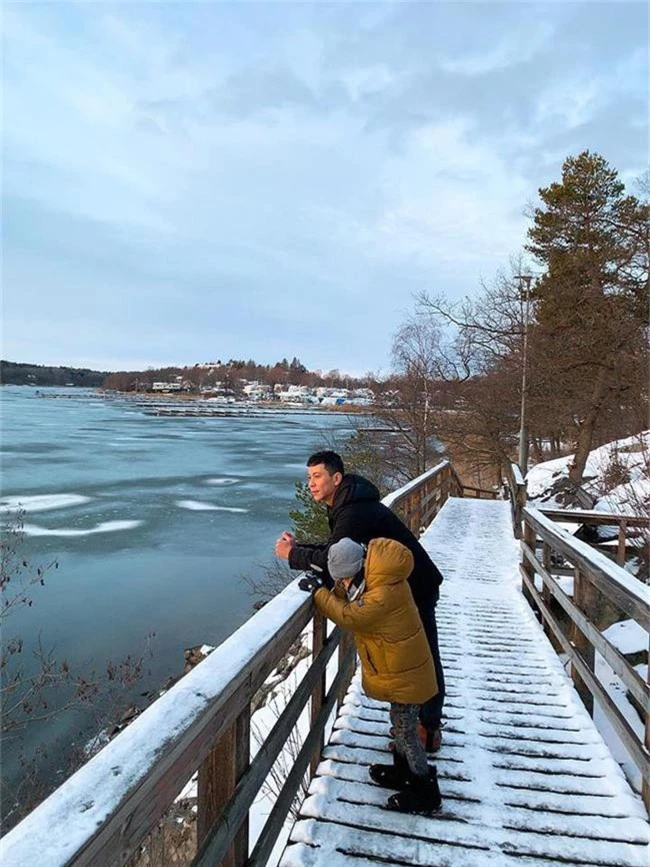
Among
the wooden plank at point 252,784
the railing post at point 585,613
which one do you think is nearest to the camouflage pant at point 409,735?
the wooden plank at point 252,784

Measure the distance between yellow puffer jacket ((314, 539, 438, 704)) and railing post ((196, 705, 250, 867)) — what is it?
1.95 ft

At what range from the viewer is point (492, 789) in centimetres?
258

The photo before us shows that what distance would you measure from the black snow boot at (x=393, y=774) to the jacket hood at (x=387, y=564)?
3.00ft

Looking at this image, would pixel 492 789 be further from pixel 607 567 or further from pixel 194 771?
pixel 194 771

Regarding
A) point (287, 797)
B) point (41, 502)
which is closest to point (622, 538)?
point (287, 797)

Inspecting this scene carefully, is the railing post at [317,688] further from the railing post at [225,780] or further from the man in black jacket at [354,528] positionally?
the railing post at [225,780]

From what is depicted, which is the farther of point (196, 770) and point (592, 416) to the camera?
point (592, 416)

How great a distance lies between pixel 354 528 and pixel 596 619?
2.13m

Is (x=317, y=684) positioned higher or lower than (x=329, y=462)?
lower

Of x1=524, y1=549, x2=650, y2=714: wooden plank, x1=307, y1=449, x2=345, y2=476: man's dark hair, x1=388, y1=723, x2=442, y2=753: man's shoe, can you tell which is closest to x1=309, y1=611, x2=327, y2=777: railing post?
x1=388, y1=723, x2=442, y2=753: man's shoe

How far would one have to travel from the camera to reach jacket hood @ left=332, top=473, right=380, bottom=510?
2504 millimetres

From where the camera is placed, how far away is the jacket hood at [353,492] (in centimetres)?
250

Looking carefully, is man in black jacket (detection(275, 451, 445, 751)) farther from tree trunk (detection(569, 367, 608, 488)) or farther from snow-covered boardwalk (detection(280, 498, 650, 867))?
tree trunk (detection(569, 367, 608, 488))

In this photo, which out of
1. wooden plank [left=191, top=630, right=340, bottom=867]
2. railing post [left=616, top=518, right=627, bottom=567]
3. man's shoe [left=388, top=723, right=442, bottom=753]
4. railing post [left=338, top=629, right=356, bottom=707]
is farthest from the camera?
railing post [left=616, top=518, right=627, bottom=567]
